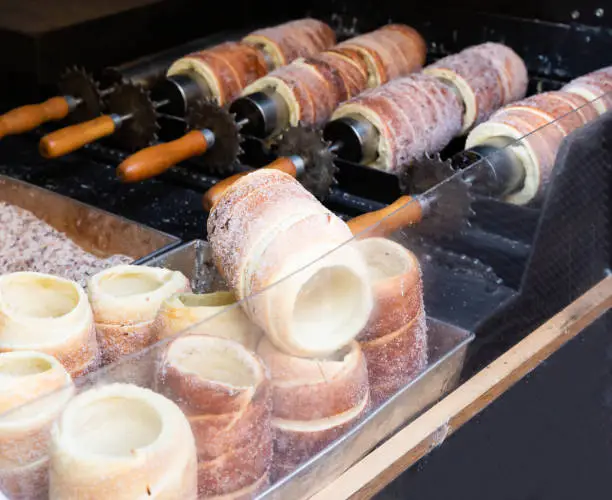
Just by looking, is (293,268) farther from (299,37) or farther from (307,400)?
(299,37)

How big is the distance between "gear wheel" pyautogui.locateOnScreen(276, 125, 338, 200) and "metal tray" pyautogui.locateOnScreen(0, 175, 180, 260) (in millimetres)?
350

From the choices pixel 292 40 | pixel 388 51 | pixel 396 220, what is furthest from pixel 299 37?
pixel 396 220

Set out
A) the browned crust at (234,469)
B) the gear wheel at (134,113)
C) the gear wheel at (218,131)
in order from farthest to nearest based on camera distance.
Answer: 1. the gear wheel at (134,113)
2. the gear wheel at (218,131)
3. the browned crust at (234,469)

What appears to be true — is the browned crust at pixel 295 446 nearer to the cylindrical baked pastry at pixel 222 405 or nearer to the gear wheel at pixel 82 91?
the cylindrical baked pastry at pixel 222 405

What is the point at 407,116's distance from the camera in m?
1.95

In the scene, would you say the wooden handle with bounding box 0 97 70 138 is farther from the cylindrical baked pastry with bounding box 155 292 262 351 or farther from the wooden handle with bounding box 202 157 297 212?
the cylindrical baked pastry with bounding box 155 292 262 351

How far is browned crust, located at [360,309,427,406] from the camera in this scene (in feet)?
3.77

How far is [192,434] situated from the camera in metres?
0.92

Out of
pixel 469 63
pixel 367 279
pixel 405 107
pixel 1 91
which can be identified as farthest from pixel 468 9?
pixel 367 279

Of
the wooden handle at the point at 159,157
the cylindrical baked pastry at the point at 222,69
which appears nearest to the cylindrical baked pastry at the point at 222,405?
the wooden handle at the point at 159,157

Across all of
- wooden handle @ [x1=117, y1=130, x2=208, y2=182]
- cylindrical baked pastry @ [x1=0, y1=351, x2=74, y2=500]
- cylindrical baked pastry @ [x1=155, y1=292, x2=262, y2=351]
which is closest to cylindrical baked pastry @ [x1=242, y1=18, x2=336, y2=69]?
wooden handle @ [x1=117, y1=130, x2=208, y2=182]

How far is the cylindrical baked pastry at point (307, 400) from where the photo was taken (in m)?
1.03

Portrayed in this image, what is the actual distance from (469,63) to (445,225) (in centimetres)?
94

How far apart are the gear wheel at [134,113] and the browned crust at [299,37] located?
1.39 ft
